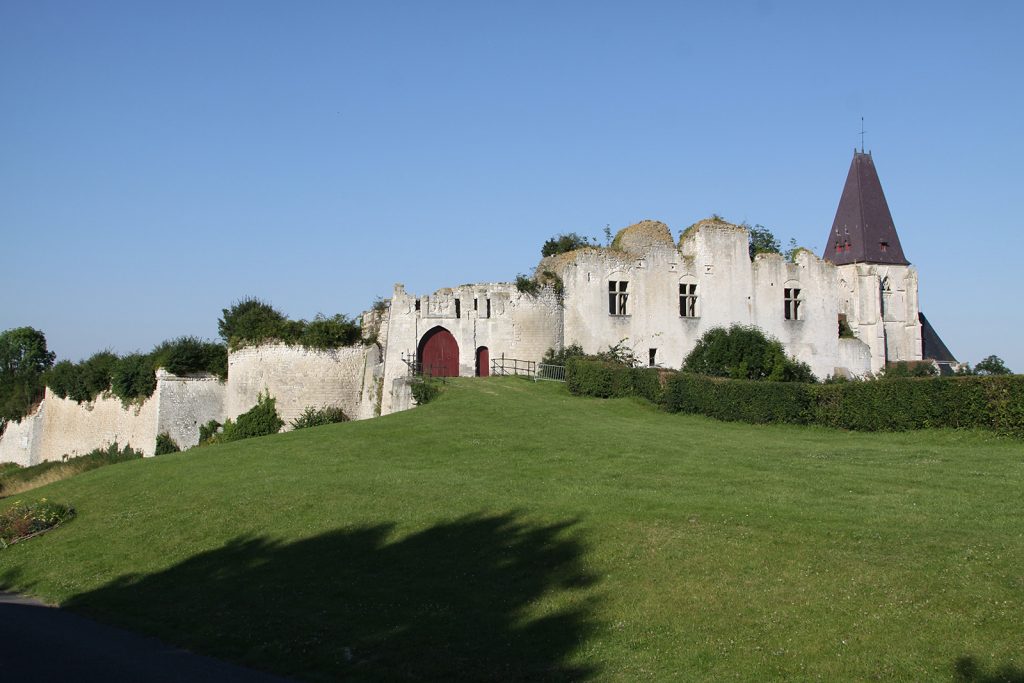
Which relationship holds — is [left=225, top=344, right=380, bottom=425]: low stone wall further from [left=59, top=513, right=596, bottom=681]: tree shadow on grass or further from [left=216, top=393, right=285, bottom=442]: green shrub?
[left=59, top=513, right=596, bottom=681]: tree shadow on grass

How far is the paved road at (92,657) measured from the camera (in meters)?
9.59

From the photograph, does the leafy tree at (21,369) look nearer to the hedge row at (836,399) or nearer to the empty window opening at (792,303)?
the hedge row at (836,399)

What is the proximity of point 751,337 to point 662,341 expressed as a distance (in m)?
3.54

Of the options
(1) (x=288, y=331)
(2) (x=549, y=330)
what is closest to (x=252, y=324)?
(1) (x=288, y=331)

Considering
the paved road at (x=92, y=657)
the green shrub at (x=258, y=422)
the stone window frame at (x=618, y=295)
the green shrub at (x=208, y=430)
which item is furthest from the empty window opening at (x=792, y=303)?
the paved road at (x=92, y=657)

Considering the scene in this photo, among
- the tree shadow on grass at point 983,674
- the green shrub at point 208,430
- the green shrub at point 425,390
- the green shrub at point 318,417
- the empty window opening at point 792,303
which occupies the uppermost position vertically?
the empty window opening at point 792,303

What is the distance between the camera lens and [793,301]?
42.5 meters

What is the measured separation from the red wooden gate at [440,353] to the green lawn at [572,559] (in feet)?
44.8

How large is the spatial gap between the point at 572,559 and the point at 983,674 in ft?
16.9

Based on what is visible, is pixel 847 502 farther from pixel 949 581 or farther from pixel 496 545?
pixel 496 545

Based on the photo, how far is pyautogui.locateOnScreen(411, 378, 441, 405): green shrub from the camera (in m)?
30.1

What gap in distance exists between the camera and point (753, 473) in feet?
55.0

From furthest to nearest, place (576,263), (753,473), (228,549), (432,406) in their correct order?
1. (576,263)
2. (432,406)
3. (753,473)
4. (228,549)

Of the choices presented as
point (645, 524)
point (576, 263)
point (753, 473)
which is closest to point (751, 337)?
point (576, 263)
